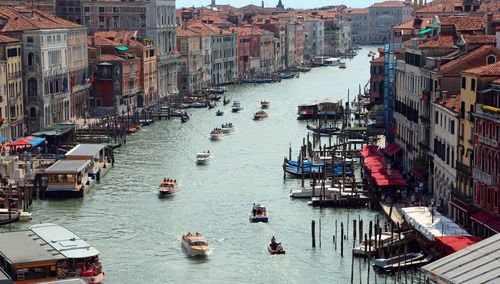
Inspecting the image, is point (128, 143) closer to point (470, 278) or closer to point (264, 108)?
point (264, 108)

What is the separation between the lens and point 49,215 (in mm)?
42188

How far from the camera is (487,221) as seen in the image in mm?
33062

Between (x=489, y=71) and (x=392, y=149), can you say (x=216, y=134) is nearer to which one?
(x=392, y=149)

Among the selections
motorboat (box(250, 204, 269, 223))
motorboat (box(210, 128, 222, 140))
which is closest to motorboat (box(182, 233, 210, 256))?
motorboat (box(250, 204, 269, 223))

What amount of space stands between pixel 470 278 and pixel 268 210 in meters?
17.9

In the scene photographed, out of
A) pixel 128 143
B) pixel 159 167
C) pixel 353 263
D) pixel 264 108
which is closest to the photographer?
pixel 353 263

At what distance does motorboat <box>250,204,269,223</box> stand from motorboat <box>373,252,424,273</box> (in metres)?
7.94

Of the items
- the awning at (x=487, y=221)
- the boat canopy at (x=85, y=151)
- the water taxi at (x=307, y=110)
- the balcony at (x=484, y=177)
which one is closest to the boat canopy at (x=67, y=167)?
the boat canopy at (x=85, y=151)

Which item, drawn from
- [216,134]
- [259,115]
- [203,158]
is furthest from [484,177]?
[259,115]

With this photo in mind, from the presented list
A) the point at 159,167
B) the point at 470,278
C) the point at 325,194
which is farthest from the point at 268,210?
the point at 470,278

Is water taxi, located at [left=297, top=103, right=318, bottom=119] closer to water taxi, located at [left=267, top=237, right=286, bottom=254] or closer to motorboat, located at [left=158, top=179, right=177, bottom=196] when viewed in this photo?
motorboat, located at [left=158, top=179, right=177, bottom=196]

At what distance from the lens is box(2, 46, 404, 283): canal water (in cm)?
3447

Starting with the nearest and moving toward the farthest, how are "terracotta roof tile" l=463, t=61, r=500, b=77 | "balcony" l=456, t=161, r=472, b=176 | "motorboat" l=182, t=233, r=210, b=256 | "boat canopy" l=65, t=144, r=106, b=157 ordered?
1. "terracotta roof tile" l=463, t=61, r=500, b=77
2. "balcony" l=456, t=161, r=472, b=176
3. "motorboat" l=182, t=233, r=210, b=256
4. "boat canopy" l=65, t=144, r=106, b=157

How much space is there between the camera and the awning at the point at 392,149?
1971 inches
